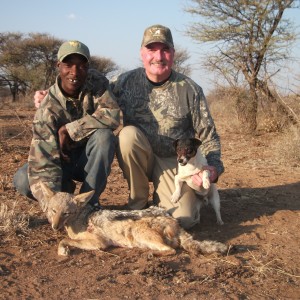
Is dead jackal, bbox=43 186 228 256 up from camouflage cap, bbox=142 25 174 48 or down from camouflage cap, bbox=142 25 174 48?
down

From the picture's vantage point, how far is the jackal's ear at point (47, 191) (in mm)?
3645

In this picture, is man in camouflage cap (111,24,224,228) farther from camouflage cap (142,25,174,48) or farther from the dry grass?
the dry grass

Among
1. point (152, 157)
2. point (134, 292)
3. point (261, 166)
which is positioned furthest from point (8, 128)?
point (134, 292)

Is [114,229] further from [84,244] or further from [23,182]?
[23,182]

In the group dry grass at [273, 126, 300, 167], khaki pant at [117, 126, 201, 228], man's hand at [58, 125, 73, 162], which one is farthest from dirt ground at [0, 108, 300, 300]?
dry grass at [273, 126, 300, 167]

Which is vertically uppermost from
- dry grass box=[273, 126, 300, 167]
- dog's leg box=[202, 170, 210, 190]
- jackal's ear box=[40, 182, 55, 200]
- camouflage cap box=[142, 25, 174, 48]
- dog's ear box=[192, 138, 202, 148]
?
camouflage cap box=[142, 25, 174, 48]

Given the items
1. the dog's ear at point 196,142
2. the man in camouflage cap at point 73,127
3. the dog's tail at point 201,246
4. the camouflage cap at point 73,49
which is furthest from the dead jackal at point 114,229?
the camouflage cap at point 73,49

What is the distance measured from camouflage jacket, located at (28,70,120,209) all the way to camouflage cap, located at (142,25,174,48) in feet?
2.15

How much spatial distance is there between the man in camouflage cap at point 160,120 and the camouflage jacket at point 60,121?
0.38 metres

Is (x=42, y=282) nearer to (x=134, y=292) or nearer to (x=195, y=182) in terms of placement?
(x=134, y=292)

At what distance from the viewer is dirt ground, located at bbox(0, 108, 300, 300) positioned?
9.32 ft

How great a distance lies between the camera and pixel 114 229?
11.8 feet

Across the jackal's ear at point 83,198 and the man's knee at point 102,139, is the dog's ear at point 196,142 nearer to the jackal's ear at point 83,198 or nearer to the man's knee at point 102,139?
the man's knee at point 102,139

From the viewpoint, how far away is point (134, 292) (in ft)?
9.20
